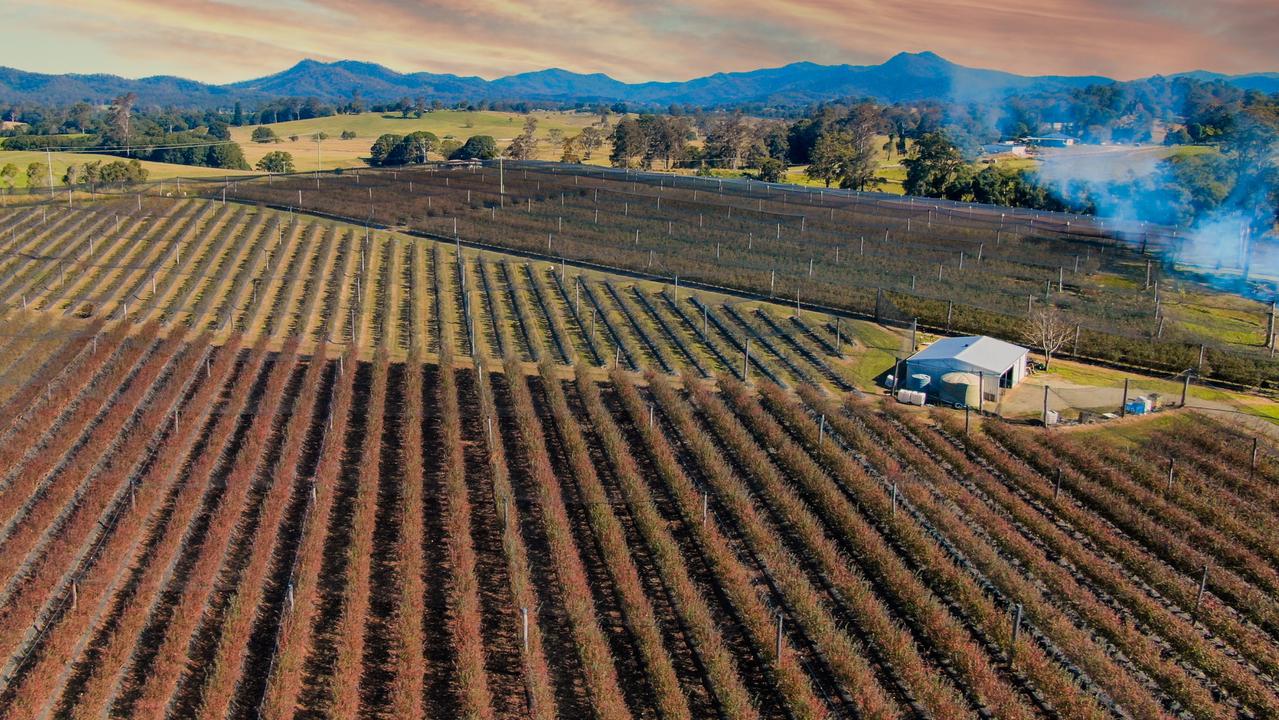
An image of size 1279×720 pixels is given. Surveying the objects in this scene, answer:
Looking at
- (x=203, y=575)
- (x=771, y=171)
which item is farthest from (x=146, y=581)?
(x=771, y=171)

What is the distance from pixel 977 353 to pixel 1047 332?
3.55 meters

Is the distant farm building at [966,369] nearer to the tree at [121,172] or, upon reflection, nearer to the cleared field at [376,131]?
the tree at [121,172]

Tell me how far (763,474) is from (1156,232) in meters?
33.8

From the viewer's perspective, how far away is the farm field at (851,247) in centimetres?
3111

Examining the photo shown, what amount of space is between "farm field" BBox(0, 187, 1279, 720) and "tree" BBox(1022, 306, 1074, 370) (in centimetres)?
413

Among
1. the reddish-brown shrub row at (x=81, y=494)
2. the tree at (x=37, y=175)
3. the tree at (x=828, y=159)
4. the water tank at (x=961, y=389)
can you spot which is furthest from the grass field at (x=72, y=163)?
the water tank at (x=961, y=389)

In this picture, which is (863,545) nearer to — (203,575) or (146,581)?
(203,575)

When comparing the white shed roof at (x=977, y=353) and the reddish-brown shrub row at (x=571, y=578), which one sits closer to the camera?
the reddish-brown shrub row at (x=571, y=578)

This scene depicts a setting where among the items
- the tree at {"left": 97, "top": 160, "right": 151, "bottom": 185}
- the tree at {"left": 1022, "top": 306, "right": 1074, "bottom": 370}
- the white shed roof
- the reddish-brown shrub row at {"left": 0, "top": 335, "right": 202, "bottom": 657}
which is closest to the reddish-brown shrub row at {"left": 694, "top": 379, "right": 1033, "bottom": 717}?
the white shed roof

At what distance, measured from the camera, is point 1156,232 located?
1772 inches

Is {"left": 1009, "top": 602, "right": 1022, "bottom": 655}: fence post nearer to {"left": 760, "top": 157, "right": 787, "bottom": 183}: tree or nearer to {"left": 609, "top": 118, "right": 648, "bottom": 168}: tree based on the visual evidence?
{"left": 760, "top": 157, "right": 787, "bottom": 183}: tree

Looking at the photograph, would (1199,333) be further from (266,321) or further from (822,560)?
(266,321)

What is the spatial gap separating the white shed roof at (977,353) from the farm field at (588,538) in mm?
1719

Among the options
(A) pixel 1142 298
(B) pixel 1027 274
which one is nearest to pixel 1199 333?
(A) pixel 1142 298
